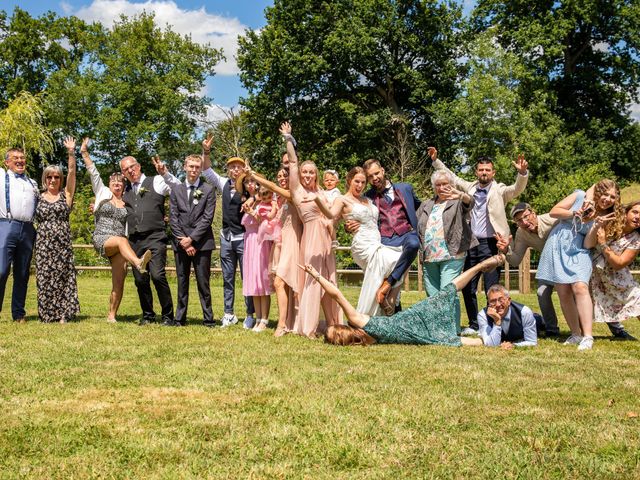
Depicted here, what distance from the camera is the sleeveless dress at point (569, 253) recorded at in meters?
8.00

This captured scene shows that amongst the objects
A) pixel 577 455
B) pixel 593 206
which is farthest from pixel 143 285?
pixel 577 455

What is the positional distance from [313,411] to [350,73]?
3082 centimetres

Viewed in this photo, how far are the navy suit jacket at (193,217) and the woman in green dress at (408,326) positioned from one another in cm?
226

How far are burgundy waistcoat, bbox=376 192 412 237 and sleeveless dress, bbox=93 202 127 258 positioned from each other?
3.69 m

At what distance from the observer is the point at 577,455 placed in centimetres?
380

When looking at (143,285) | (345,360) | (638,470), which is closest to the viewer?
(638,470)

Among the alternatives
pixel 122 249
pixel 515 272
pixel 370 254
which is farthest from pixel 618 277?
pixel 515 272

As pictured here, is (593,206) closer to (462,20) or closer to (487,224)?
(487,224)

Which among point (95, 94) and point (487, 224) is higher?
point (95, 94)

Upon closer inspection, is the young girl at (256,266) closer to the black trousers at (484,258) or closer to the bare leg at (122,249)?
the bare leg at (122,249)

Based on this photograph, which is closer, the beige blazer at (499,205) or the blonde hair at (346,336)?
the blonde hair at (346,336)

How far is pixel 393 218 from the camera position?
880 centimetres

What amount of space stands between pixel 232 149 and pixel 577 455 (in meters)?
37.8

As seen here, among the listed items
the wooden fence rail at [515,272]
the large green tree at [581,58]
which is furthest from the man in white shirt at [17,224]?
the large green tree at [581,58]
